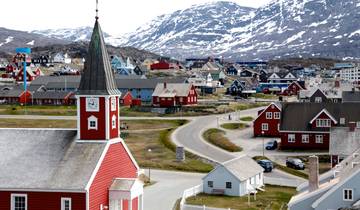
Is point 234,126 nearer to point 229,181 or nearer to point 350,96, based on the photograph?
point 350,96

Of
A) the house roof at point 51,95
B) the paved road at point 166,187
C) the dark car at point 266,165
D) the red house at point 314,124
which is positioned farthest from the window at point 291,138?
the house roof at point 51,95

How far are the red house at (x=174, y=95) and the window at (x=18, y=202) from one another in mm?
82329

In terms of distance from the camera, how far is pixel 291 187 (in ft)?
183

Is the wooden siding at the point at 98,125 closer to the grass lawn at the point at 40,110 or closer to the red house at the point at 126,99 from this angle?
the grass lawn at the point at 40,110

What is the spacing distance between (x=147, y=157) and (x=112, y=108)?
31425 mm

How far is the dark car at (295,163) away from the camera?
63819 millimetres

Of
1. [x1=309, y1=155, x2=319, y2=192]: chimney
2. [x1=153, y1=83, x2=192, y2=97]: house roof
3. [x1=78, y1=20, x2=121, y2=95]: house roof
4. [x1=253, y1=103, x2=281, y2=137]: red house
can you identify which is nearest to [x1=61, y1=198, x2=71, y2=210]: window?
[x1=78, y1=20, x2=121, y2=95]: house roof

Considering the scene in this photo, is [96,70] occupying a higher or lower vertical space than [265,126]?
higher

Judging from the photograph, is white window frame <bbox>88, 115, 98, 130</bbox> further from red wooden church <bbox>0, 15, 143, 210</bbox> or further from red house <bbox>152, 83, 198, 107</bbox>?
red house <bbox>152, 83, 198, 107</bbox>

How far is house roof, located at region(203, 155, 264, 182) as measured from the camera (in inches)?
2100

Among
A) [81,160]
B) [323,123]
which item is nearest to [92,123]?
[81,160]

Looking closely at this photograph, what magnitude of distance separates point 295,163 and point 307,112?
13541mm

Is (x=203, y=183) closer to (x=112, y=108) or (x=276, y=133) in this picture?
(x=112, y=108)

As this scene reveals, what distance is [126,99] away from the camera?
4970 inches
